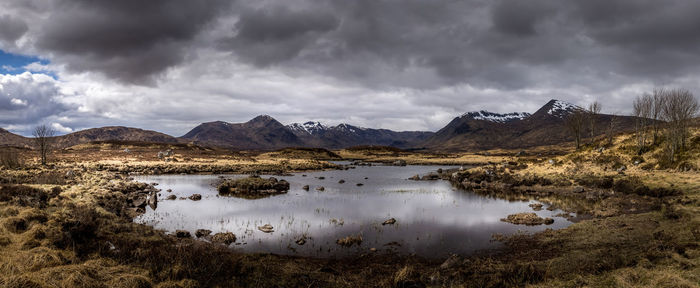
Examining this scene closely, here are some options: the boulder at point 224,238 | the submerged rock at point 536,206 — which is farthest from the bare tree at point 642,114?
the boulder at point 224,238

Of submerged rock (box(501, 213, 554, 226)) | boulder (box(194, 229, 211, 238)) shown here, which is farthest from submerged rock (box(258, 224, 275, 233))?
submerged rock (box(501, 213, 554, 226))

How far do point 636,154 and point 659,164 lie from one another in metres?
8.28

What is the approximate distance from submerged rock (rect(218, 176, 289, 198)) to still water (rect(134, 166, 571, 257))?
2.48m

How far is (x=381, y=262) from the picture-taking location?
1773 cm

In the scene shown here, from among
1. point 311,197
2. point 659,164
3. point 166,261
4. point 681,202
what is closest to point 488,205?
point 681,202

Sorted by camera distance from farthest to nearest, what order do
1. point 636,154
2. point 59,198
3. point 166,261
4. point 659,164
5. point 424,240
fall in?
point 636,154
point 659,164
point 59,198
point 424,240
point 166,261

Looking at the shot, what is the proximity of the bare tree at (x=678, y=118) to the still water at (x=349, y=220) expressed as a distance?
2997 cm

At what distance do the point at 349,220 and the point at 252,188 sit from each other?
23.1 metres

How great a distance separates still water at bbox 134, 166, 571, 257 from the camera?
832 inches

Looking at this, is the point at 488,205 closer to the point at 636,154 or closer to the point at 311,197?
the point at 311,197

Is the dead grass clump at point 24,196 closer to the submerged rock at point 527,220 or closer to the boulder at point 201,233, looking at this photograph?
the boulder at point 201,233

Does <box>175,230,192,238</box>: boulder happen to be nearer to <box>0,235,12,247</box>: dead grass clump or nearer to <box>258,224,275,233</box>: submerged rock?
<box>258,224,275,233</box>: submerged rock

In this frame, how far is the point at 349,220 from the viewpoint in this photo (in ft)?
93.2

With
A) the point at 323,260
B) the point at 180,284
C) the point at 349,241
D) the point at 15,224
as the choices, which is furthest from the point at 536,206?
the point at 15,224
